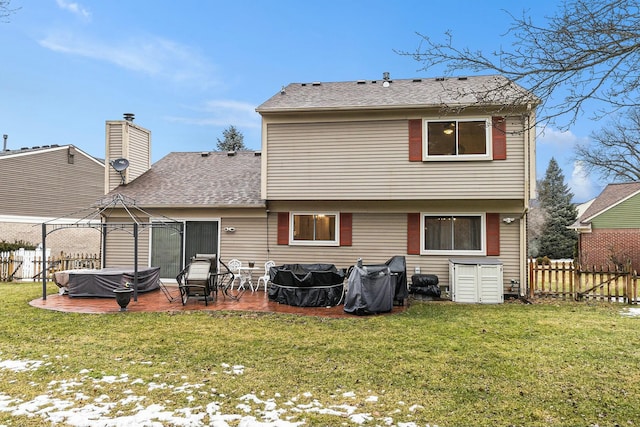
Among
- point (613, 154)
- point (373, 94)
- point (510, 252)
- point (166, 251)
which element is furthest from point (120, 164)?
point (613, 154)

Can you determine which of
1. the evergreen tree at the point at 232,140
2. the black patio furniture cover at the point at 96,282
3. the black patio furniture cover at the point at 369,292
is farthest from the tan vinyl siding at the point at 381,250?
the evergreen tree at the point at 232,140

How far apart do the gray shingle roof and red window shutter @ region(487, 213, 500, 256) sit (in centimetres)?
1528

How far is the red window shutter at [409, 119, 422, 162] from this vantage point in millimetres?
10219

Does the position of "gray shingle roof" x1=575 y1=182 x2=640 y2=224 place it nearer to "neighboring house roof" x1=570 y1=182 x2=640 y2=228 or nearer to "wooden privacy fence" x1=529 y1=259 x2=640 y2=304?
"neighboring house roof" x1=570 y1=182 x2=640 y2=228

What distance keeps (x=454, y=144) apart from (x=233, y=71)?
22.3 m

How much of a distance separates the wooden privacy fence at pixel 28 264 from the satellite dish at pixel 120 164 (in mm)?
3469

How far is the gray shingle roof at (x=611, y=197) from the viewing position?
70.5 ft

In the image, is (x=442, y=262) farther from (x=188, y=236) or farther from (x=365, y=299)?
(x=188, y=236)

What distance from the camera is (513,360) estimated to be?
207 inches

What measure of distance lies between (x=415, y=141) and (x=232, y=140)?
Answer: 2480 cm

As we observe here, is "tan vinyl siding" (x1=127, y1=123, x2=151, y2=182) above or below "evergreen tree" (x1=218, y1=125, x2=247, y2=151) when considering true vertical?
below

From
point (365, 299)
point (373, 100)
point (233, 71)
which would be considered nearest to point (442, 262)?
point (365, 299)

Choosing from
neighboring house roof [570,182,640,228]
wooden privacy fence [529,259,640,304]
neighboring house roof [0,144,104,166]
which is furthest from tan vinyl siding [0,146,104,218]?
neighboring house roof [570,182,640,228]

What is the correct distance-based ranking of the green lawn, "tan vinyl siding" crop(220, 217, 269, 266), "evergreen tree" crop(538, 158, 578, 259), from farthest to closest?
"evergreen tree" crop(538, 158, 578, 259) < "tan vinyl siding" crop(220, 217, 269, 266) < the green lawn
